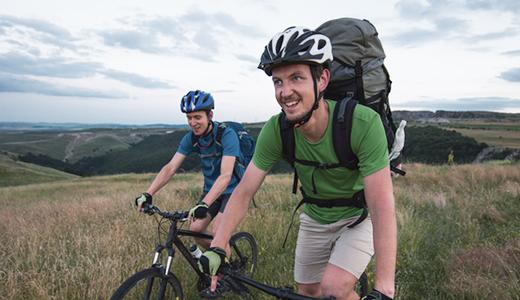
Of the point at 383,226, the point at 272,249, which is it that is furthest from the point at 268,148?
the point at 272,249

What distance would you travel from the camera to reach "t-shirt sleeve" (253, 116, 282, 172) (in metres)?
3.02

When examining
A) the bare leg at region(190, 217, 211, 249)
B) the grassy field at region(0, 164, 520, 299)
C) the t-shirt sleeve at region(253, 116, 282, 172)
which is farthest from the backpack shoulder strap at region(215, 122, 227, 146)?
the t-shirt sleeve at region(253, 116, 282, 172)

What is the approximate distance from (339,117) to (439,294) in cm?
279

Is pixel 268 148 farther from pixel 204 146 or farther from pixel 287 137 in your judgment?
pixel 204 146

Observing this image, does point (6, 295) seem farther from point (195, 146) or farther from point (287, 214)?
point (287, 214)

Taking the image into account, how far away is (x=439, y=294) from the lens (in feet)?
13.9

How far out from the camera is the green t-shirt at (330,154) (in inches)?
99.4

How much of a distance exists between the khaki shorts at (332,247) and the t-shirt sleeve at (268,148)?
83 cm

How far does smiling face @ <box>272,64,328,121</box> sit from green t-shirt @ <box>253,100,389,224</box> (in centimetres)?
27

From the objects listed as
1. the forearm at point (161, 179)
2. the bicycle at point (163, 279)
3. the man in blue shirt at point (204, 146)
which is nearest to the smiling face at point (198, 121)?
the man in blue shirt at point (204, 146)

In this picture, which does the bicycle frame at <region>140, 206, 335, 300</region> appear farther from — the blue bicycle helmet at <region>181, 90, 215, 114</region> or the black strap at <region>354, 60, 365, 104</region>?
→ the black strap at <region>354, 60, 365, 104</region>

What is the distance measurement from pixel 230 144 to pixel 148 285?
2.03m

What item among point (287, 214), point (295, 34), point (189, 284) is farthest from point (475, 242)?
point (295, 34)

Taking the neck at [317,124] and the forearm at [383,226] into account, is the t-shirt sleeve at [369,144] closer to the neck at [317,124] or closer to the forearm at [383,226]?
the forearm at [383,226]
